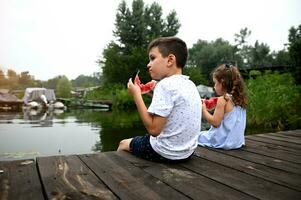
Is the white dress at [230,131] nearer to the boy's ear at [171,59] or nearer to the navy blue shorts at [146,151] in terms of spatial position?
the navy blue shorts at [146,151]

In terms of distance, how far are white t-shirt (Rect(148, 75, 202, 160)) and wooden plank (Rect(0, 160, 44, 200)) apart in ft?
Result: 2.92

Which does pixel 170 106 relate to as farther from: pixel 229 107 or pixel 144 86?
pixel 229 107

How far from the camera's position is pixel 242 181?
194cm

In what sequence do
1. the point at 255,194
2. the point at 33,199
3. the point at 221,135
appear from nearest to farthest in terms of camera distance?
1. the point at 33,199
2. the point at 255,194
3. the point at 221,135

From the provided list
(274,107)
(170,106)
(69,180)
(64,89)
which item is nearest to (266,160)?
(170,106)

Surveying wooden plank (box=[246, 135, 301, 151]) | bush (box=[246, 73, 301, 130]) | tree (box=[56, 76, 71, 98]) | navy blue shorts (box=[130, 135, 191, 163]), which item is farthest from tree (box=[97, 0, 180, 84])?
navy blue shorts (box=[130, 135, 191, 163])

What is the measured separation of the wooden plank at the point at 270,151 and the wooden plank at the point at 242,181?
0.74 m

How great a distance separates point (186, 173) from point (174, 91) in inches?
23.1

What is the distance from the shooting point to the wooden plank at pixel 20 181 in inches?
63.2

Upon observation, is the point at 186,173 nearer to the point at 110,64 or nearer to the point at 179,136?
the point at 179,136

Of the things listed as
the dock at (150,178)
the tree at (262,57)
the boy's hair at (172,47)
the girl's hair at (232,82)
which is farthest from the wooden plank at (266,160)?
the tree at (262,57)

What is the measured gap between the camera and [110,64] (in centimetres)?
2753

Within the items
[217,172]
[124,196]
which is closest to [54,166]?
[124,196]

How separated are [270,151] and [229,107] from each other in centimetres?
61
